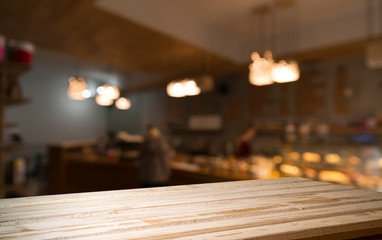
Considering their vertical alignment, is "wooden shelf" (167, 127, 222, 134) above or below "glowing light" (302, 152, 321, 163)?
above

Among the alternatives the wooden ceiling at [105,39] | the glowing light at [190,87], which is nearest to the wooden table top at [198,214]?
the wooden ceiling at [105,39]

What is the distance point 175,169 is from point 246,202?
15.5 ft

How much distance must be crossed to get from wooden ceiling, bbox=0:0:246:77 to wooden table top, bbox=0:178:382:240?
10.1 ft

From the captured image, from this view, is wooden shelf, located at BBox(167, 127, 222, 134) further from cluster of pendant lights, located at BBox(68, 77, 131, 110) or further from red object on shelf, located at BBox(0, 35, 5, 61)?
red object on shelf, located at BBox(0, 35, 5, 61)

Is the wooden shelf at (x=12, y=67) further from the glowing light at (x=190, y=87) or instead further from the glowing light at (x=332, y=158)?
the glowing light at (x=332, y=158)

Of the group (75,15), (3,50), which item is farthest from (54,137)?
(3,50)

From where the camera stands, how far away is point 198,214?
0.60m

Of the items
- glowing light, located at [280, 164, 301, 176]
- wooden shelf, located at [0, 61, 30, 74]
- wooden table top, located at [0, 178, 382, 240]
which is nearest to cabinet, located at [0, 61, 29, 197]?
wooden shelf, located at [0, 61, 30, 74]

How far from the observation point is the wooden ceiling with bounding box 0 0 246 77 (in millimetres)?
3409

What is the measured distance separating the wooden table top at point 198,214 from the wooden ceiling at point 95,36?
3.08m

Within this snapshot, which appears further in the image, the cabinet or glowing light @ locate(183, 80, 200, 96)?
glowing light @ locate(183, 80, 200, 96)

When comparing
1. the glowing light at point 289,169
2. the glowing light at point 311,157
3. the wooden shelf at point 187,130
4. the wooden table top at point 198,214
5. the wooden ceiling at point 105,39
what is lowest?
the glowing light at point 289,169

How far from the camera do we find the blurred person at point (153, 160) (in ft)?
15.3

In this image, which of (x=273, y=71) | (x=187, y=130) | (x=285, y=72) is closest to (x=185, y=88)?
(x=273, y=71)
